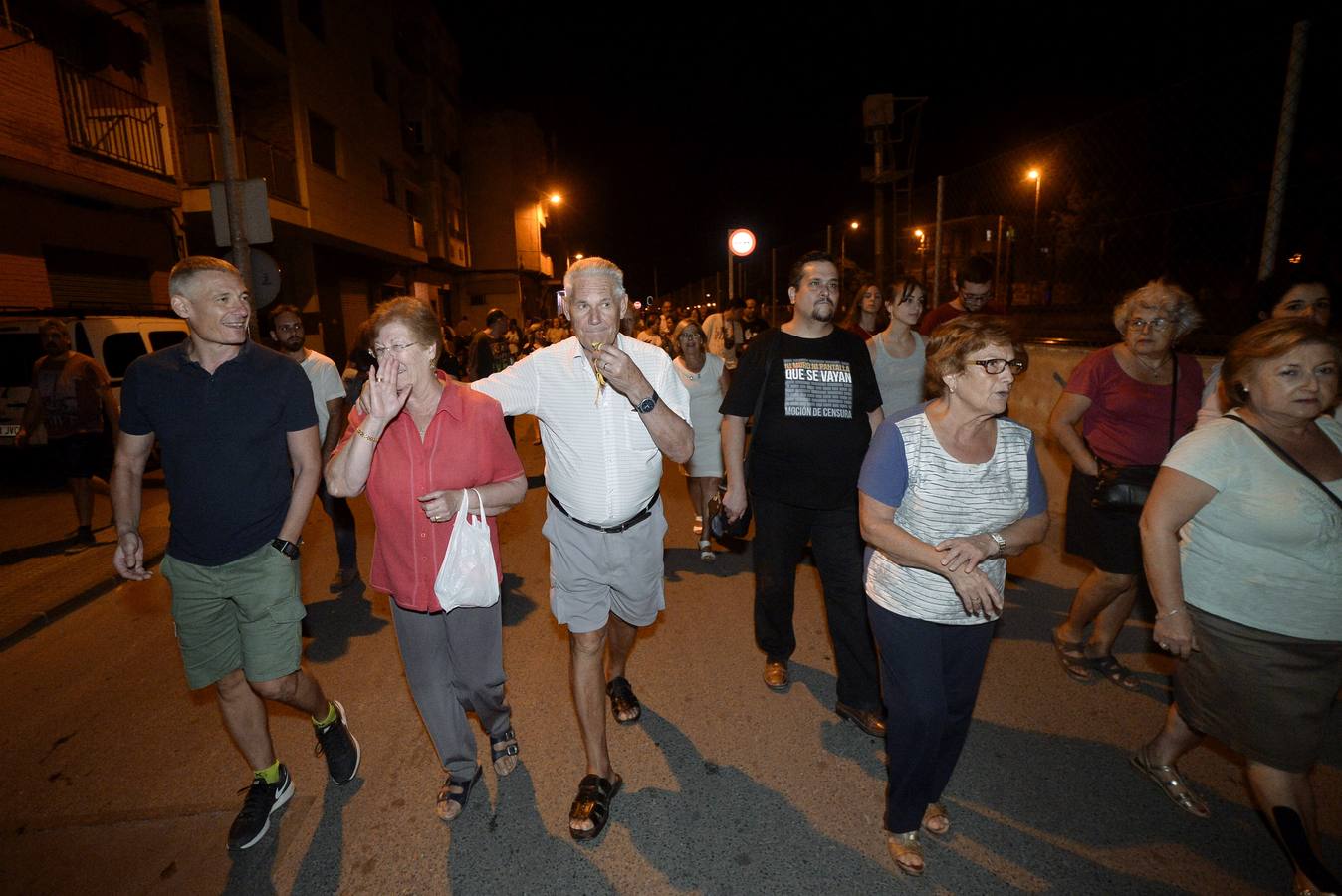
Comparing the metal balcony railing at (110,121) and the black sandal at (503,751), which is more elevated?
the metal balcony railing at (110,121)

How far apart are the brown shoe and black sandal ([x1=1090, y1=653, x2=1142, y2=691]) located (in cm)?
148

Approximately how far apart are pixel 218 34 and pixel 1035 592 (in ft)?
36.8

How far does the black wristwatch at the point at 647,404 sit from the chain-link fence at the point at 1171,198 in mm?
3050

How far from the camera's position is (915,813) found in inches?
97.6

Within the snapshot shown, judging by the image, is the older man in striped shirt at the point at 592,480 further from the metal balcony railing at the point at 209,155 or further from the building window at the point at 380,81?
the building window at the point at 380,81

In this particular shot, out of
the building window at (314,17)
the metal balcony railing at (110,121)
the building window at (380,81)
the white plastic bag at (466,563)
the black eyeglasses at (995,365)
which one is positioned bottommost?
the white plastic bag at (466,563)

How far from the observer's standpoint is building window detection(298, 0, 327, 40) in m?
17.3

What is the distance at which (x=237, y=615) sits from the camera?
2766mm

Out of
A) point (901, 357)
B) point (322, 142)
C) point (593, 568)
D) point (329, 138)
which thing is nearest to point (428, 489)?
point (593, 568)

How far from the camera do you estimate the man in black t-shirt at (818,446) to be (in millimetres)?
3314

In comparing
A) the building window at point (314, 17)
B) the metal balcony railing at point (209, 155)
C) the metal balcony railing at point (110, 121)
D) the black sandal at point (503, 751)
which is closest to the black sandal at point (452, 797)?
the black sandal at point (503, 751)

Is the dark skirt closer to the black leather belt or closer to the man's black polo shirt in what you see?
the black leather belt

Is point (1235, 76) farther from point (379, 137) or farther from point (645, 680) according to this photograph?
point (379, 137)

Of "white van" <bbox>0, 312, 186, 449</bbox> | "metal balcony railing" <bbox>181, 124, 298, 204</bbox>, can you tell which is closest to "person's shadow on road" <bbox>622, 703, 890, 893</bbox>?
"white van" <bbox>0, 312, 186, 449</bbox>
